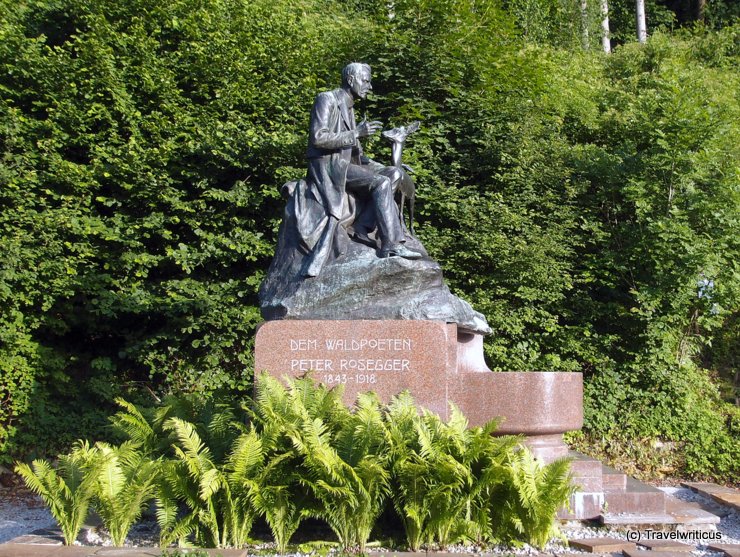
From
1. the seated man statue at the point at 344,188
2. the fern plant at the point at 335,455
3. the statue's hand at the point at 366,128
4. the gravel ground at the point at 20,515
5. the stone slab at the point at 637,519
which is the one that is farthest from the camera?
the statue's hand at the point at 366,128

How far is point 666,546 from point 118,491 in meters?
4.22

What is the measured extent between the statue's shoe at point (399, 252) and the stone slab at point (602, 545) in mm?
3179

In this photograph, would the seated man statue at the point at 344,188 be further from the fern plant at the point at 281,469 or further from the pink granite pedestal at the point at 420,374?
the fern plant at the point at 281,469

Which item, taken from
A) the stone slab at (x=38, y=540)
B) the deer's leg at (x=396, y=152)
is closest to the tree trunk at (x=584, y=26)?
the deer's leg at (x=396, y=152)

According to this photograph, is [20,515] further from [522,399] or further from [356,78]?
[356,78]

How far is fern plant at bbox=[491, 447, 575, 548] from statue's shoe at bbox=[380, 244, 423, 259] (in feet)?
8.52

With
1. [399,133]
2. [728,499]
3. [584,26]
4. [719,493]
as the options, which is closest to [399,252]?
[399,133]

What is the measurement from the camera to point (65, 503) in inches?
221

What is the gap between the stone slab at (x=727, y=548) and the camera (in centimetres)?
538

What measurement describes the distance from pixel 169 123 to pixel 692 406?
9725mm

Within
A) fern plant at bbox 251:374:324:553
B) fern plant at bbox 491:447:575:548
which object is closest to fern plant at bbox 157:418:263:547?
fern plant at bbox 251:374:324:553

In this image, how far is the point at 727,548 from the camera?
5594 mm

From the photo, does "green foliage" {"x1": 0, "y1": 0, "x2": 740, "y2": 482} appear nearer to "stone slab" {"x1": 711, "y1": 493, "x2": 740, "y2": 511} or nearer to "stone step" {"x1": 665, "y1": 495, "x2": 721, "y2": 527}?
"stone slab" {"x1": 711, "y1": 493, "x2": 740, "y2": 511}

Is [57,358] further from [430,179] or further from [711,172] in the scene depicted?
[711,172]
